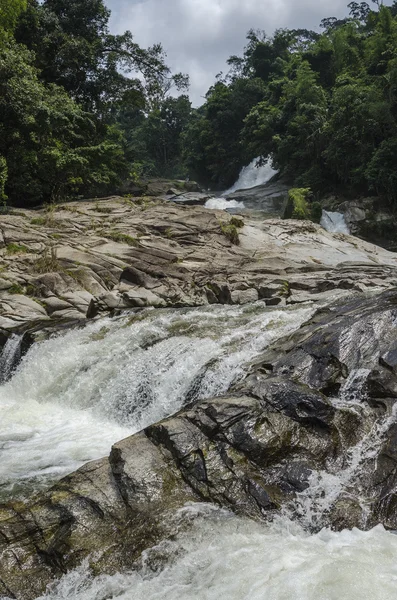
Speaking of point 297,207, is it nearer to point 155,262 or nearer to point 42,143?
point 155,262

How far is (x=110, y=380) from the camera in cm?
866

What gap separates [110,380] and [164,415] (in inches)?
61.3

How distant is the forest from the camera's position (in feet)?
65.0

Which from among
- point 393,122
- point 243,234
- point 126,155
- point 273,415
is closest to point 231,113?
point 126,155

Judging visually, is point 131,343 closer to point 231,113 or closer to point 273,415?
point 273,415

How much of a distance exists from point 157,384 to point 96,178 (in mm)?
16910

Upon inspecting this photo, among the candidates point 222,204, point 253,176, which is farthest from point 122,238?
point 253,176

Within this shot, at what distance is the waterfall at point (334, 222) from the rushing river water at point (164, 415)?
15014 millimetres

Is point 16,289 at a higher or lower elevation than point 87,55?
lower

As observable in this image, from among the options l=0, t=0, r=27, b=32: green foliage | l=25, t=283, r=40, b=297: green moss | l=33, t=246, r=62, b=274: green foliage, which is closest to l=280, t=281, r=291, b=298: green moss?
l=33, t=246, r=62, b=274: green foliage

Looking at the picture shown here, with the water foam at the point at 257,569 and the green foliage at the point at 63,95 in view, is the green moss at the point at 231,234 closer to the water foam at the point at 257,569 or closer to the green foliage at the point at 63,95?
the green foliage at the point at 63,95

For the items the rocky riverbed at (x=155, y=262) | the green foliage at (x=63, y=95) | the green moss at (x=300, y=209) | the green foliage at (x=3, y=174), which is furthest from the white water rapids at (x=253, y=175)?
the green foliage at (x=3, y=174)

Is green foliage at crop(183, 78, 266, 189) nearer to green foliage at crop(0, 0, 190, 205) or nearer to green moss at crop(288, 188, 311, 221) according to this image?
green foliage at crop(0, 0, 190, 205)

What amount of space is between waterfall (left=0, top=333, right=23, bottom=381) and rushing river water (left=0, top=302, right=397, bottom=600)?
0.41 meters
